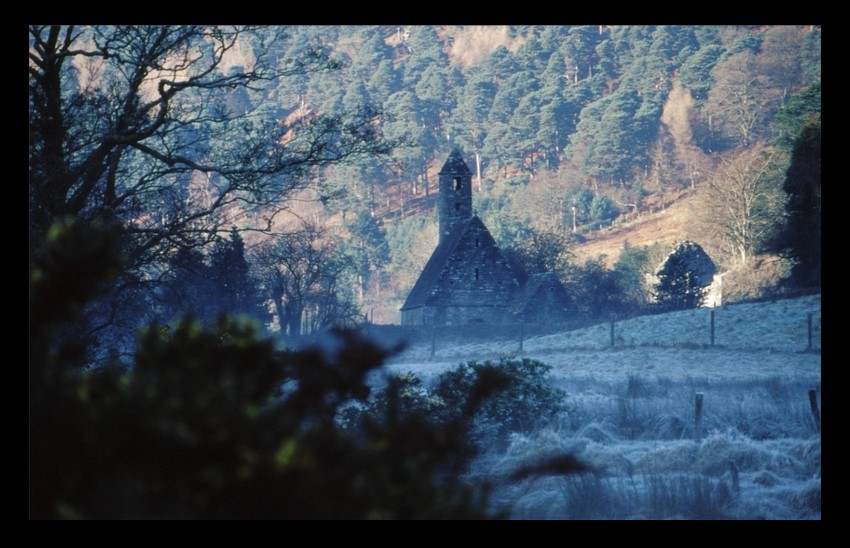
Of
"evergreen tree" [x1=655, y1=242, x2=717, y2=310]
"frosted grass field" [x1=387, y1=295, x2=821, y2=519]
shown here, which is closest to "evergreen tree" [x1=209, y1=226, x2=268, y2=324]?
"frosted grass field" [x1=387, y1=295, x2=821, y2=519]

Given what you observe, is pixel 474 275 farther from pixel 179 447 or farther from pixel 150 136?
pixel 179 447

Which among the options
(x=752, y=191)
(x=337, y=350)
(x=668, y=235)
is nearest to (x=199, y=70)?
(x=337, y=350)

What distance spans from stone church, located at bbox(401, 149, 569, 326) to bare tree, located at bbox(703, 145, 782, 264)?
8831mm

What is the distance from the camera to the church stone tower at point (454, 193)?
57.5m

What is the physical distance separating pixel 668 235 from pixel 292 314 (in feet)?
133

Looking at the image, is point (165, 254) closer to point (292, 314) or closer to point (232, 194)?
point (232, 194)

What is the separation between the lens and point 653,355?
32.5m

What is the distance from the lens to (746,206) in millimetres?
52031

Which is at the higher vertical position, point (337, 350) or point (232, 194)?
point (232, 194)

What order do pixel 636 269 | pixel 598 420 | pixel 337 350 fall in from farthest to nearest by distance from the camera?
pixel 636 269
pixel 598 420
pixel 337 350

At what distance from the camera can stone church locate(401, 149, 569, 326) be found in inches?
2041

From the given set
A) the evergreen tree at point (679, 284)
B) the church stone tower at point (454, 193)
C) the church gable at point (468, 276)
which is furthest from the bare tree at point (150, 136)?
the church stone tower at point (454, 193)

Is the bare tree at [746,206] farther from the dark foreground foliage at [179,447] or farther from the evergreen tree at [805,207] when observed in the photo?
the dark foreground foliage at [179,447]

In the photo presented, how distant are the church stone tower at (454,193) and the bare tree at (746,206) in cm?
1289
